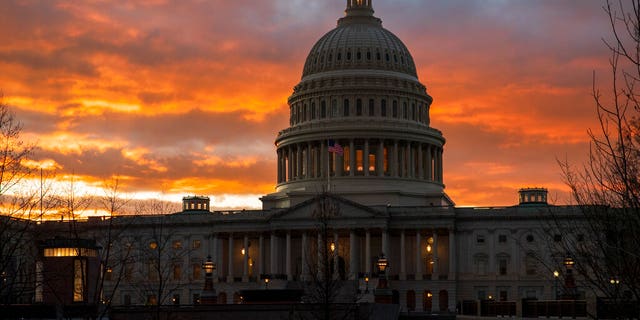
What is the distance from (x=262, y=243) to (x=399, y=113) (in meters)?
31.3

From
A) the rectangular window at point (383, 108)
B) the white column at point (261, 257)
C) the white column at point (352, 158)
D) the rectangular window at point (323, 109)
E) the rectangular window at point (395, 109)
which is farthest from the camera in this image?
the rectangular window at point (323, 109)

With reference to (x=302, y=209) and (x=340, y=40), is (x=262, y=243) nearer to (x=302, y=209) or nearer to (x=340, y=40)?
(x=302, y=209)

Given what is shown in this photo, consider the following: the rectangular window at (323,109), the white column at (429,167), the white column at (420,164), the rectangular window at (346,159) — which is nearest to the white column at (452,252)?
the white column at (420,164)

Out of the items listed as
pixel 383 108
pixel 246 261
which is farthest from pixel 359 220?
pixel 383 108

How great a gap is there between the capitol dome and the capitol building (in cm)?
20

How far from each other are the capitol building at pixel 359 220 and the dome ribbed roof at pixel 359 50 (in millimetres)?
209

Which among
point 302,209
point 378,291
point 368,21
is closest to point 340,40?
point 368,21

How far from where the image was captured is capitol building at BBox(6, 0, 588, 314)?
156m

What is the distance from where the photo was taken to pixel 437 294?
510 ft

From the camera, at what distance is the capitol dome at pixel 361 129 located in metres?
171

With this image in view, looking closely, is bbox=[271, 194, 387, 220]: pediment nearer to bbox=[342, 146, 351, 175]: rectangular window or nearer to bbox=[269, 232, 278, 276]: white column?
bbox=[269, 232, 278, 276]: white column

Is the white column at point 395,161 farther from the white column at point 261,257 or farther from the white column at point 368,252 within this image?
the white column at point 261,257

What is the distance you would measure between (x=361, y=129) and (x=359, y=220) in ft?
70.2

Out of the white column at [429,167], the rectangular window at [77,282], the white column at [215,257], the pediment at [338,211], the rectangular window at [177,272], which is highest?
the white column at [429,167]
